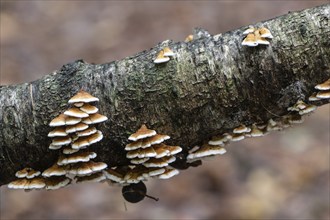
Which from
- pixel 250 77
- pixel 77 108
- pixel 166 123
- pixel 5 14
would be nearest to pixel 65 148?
pixel 77 108

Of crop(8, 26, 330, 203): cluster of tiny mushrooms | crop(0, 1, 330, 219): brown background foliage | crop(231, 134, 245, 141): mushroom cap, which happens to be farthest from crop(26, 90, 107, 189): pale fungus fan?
crop(0, 1, 330, 219): brown background foliage

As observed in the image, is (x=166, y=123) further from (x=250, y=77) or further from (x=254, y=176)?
(x=254, y=176)

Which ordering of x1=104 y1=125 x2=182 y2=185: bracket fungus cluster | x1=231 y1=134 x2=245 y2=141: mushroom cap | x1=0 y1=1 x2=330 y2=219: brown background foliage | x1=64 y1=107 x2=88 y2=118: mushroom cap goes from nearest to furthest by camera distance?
x1=64 y1=107 x2=88 y2=118: mushroom cap
x1=104 y1=125 x2=182 y2=185: bracket fungus cluster
x1=231 y1=134 x2=245 y2=141: mushroom cap
x1=0 y1=1 x2=330 y2=219: brown background foliage

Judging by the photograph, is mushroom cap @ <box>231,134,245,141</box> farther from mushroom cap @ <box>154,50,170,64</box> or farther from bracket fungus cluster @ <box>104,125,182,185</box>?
mushroom cap @ <box>154,50,170,64</box>

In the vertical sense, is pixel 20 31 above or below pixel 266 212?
above

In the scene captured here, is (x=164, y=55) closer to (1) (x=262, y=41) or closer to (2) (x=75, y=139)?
(1) (x=262, y=41)

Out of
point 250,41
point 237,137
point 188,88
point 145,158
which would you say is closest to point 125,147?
point 145,158

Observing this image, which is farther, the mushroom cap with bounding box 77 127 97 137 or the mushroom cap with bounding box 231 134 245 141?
the mushroom cap with bounding box 231 134 245 141
